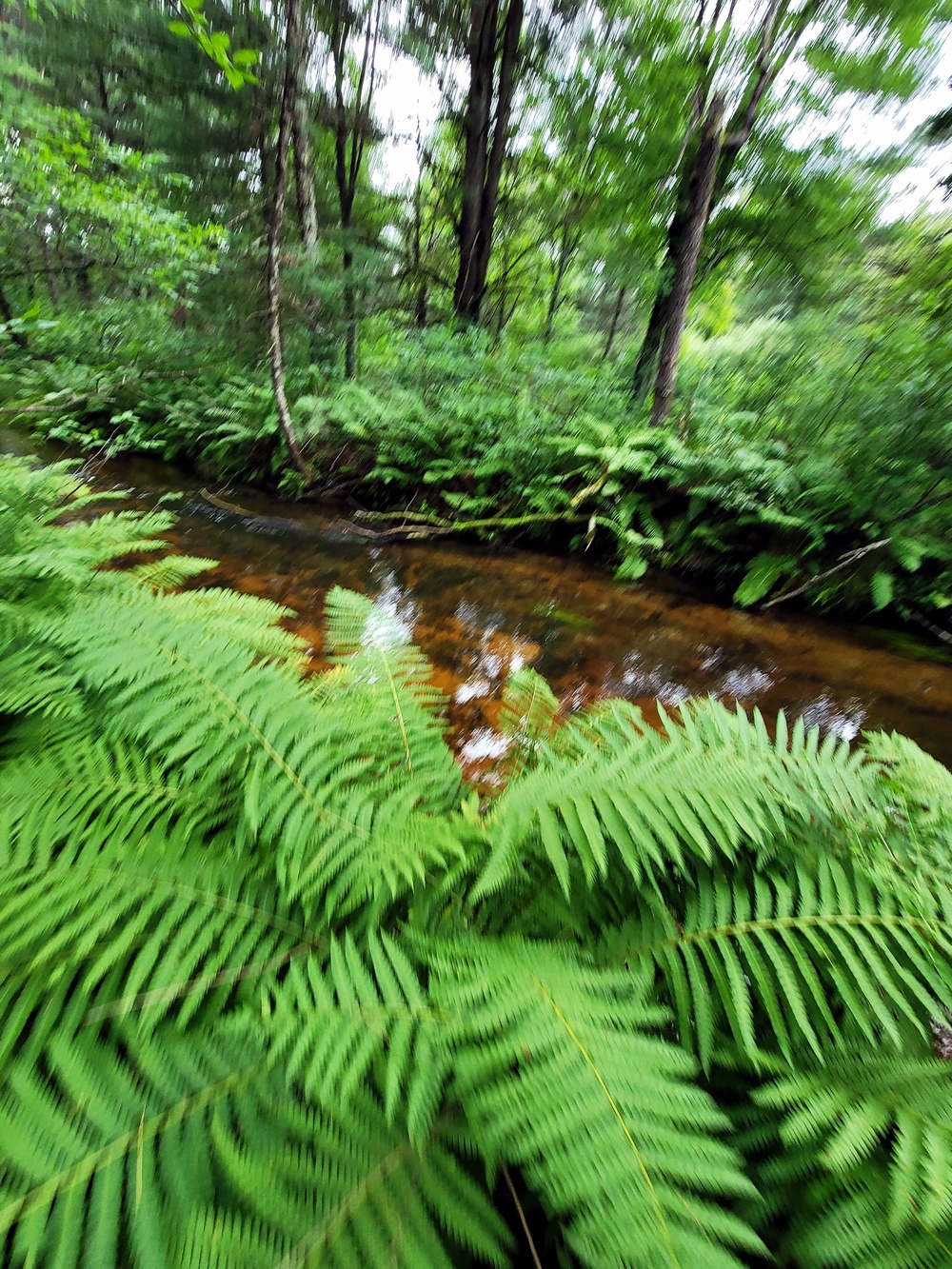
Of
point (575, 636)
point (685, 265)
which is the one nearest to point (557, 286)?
point (685, 265)

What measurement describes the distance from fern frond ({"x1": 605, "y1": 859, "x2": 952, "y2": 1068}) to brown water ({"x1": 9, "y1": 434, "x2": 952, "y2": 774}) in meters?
1.29

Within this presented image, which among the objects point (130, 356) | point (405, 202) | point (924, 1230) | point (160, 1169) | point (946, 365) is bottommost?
point (160, 1169)

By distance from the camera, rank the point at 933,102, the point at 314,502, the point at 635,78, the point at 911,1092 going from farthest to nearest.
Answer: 1. the point at 635,78
2. the point at 314,502
3. the point at 933,102
4. the point at 911,1092

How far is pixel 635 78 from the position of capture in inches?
257

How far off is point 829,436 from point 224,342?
24.3 feet

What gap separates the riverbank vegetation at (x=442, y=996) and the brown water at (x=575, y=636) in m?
1.18

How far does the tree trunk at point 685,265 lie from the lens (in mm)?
5180

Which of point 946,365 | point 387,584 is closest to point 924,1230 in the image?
point 387,584

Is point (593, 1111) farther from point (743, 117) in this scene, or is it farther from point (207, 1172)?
point (743, 117)

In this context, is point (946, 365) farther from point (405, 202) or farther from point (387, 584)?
point (405, 202)

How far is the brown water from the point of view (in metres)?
3.05

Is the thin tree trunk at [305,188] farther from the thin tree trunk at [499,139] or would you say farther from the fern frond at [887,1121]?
the fern frond at [887,1121]

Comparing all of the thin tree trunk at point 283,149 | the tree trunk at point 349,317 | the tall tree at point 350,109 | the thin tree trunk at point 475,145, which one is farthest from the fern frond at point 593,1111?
the thin tree trunk at point 475,145

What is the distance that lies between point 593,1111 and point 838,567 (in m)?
4.40
